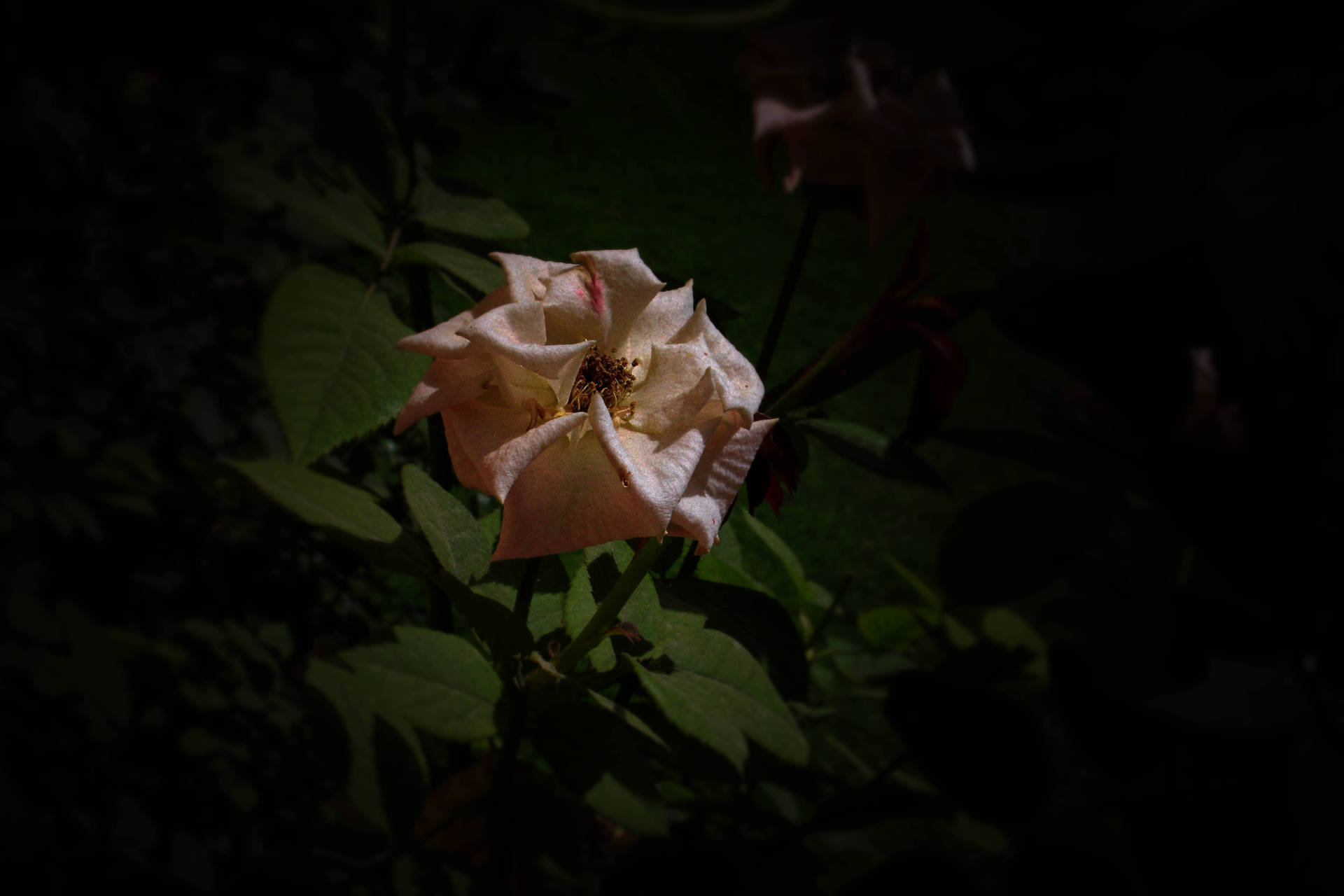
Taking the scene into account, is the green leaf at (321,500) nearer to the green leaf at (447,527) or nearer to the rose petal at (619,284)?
the green leaf at (447,527)

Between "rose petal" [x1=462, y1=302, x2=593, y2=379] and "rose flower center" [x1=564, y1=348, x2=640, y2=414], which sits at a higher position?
"rose petal" [x1=462, y1=302, x2=593, y2=379]

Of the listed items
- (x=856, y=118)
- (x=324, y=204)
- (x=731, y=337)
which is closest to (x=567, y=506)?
(x=324, y=204)

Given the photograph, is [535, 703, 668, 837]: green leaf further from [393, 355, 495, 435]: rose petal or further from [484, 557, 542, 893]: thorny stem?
[393, 355, 495, 435]: rose petal

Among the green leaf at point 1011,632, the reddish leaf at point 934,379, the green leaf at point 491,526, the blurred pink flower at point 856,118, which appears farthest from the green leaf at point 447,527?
the green leaf at point 1011,632

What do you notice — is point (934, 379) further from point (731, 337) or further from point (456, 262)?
point (731, 337)

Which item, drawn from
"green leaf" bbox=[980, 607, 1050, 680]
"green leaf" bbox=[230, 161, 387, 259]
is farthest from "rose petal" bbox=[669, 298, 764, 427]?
"green leaf" bbox=[980, 607, 1050, 680]

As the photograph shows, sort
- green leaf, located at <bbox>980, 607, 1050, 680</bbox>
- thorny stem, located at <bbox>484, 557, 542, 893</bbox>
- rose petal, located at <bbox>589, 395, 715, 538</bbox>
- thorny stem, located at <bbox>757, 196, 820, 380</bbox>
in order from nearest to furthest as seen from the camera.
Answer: rose petal, located at <bbox>589, 395, 715, 538</bbox> < thorny stem, located at <bbox>484, 557, 542, 893</bbox> < thorny stem, located at <bbox>757, 196, 820, 380</bbox> < green leaf, located at <bbox>980, 607, 1050, 680</bbox>

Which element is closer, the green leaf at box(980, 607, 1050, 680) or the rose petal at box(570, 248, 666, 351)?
the rose petal at box(570, 248, 666, 351)
